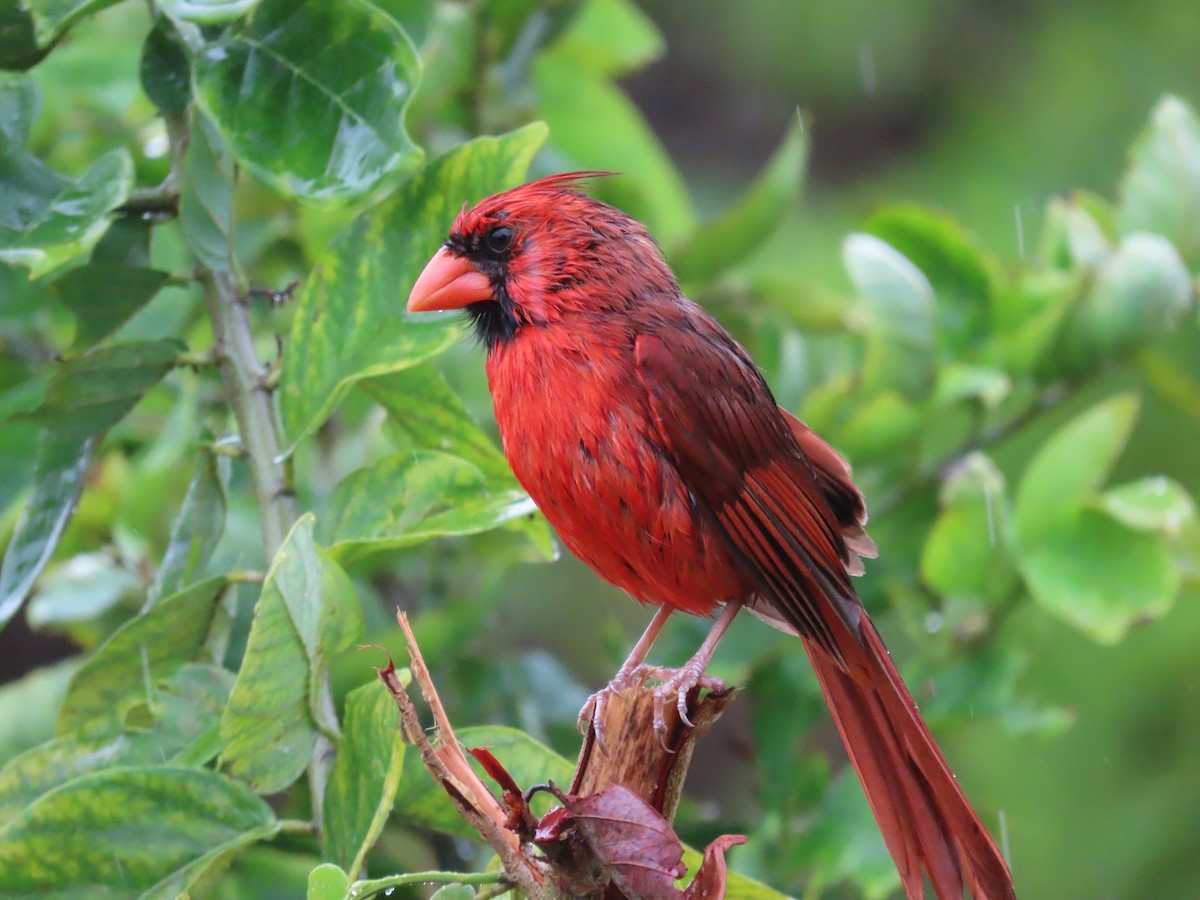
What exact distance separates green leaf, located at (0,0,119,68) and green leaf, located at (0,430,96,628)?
0.44 metres

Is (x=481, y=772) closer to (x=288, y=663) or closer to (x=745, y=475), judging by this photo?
(x=288, y=663)

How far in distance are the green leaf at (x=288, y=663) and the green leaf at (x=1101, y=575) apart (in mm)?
1219

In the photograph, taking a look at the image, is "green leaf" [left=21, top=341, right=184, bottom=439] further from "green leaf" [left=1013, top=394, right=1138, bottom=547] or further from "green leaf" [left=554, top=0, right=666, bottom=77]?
"green leaf" [left=554, top=0, right=666, bottom=77]

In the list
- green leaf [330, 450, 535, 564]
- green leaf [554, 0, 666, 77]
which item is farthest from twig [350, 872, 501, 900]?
green leaf [554, 0, 666, 77]

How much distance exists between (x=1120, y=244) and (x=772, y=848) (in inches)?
49.2

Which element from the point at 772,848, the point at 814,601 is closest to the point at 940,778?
the point at 814,601

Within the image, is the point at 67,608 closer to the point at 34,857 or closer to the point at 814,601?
the point at 34,857

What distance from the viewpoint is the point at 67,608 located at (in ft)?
7.24

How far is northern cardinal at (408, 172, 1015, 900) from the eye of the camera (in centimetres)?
179

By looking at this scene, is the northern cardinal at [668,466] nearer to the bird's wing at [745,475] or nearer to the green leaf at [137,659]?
the bird's wing at [745,475]

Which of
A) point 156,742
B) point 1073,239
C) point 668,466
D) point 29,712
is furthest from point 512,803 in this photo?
point 1073,239

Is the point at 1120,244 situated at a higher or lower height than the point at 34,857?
higher

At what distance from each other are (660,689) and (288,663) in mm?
401

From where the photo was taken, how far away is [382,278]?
1.73m
